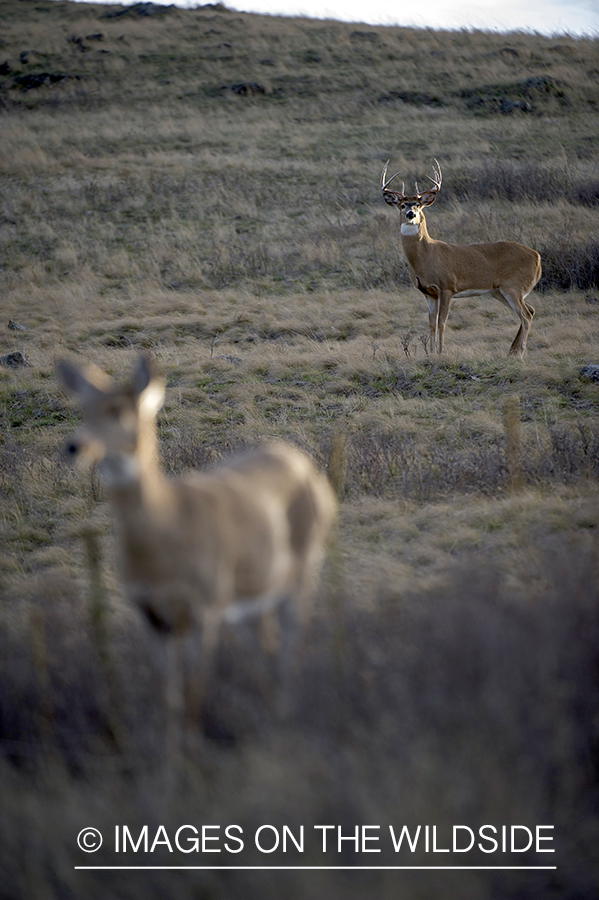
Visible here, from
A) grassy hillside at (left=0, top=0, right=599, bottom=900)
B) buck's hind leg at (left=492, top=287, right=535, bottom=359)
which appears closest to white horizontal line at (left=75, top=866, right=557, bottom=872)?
grassy hillside at (left=0, top=0, right=599, bottom=900)

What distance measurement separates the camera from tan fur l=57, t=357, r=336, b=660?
245 cm

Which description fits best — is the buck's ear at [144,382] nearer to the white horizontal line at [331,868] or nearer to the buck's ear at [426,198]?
the white horizontal line at [331,868]

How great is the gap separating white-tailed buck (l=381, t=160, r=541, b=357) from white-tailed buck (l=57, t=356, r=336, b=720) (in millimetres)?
8391

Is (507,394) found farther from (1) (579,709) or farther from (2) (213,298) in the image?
(2) (213,298)

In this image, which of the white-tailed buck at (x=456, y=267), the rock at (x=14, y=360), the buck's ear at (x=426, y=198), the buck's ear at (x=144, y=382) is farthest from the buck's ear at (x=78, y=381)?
the buck's ear at (x=426, y=198)

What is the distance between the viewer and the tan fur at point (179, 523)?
8.05ft

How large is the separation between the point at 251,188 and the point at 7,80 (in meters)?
21.7

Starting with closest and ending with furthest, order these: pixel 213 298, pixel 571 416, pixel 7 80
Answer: pixel 571 416 → pixel 213 298 → pixel 7 80

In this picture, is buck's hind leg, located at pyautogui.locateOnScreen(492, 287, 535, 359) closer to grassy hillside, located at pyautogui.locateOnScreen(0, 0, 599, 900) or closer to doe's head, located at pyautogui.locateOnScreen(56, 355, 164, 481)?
grassy hillside, located at pyautogui.locateOnScreen(0, 0, 599, 900)

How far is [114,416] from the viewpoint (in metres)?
2.40

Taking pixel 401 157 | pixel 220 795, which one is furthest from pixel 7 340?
pixel 401 157

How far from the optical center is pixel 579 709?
288 cm

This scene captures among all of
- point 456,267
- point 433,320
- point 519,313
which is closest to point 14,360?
point 433,320

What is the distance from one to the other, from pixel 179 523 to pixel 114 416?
504 millimetres
